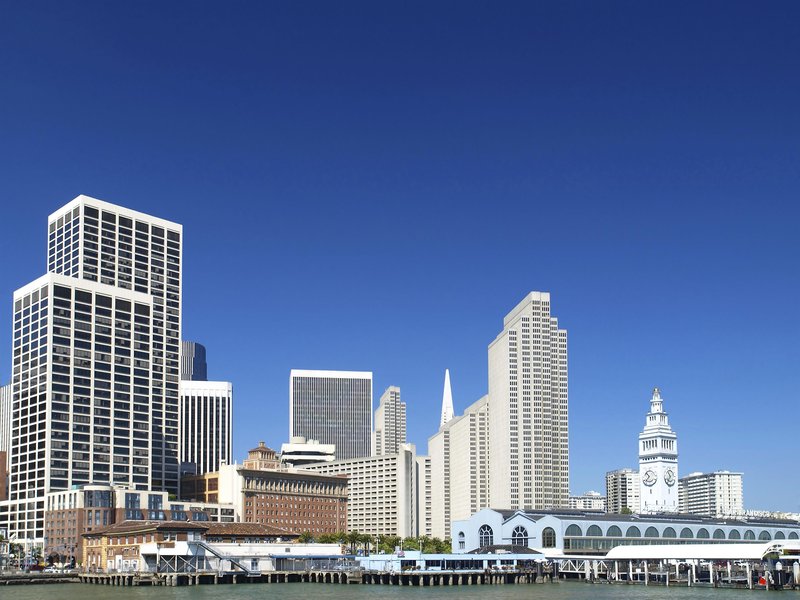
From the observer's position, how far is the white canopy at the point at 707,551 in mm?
155125

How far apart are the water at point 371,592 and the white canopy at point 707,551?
19.9ft

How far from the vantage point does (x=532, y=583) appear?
18850 cm

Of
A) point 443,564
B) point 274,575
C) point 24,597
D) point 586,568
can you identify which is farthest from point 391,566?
point 24,597

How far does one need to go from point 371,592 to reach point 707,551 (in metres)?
52.2

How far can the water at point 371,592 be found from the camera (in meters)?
142

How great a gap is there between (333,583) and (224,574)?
19.3m

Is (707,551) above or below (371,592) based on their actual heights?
above

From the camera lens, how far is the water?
14225 cm

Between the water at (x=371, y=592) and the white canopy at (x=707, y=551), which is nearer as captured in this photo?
the water at (x=371, y=592)

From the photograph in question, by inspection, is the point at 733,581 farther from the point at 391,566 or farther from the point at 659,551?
the point at 391,566

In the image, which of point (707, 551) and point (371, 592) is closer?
point (371, 592)

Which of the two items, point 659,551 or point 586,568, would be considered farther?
point 586,568

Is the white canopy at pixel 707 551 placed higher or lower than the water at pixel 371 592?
higher

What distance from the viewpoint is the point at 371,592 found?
157000 millimetres
